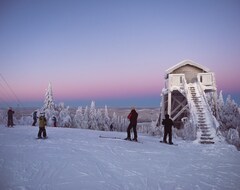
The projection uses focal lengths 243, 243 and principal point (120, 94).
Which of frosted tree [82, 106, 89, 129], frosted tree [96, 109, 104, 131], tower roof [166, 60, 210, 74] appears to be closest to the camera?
tower roof [166, 60, 210, 74]

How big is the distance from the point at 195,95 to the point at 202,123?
4815 millimetres

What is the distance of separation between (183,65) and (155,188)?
21.4m

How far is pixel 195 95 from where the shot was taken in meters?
20.7

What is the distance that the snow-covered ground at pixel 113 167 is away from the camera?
7020 mm

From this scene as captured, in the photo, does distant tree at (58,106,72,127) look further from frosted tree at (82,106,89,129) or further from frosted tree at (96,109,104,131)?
frosted tree at (96,109,104,131)

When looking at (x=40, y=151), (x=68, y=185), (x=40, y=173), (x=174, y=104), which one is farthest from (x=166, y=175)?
(x=174, y=104)

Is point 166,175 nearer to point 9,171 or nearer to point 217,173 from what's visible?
point 217,173

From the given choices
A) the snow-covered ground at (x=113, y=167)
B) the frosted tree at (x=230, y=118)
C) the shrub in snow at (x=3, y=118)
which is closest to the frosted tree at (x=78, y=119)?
the shrub in snow at (x=3, y=118)

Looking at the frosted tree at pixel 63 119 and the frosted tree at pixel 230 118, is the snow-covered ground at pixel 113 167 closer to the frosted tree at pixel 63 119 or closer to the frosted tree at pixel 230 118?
the frosted tree at pixel 230 118

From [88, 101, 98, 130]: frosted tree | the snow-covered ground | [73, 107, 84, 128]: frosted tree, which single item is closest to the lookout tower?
the snow-covered ground

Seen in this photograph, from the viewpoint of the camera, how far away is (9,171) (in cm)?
779

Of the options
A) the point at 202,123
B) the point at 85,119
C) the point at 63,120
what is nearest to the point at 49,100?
the point at 63,120

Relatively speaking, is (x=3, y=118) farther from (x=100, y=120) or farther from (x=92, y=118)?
(x=100, y=120)

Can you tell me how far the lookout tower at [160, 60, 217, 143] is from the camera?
16.2 m
